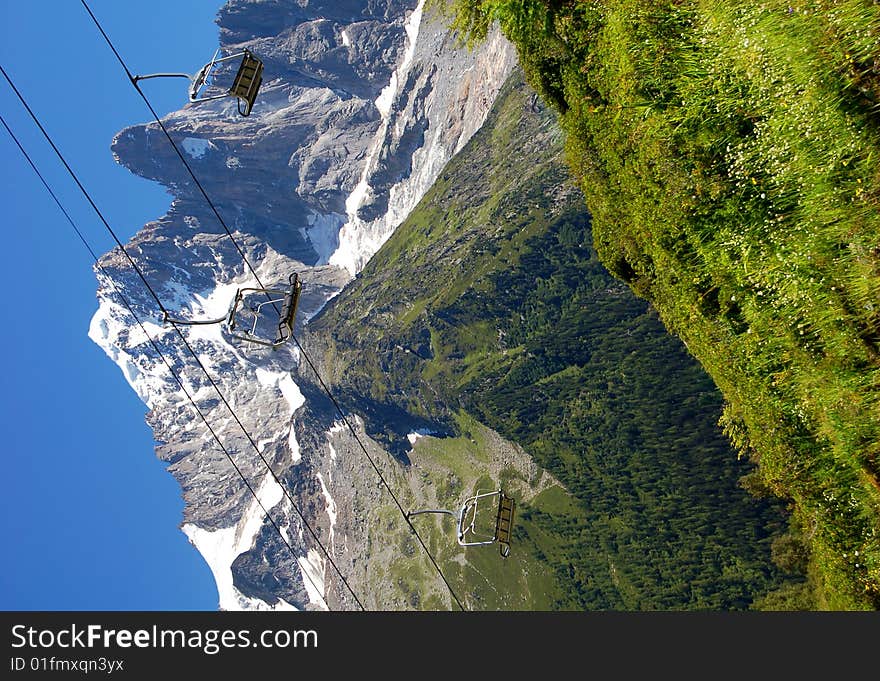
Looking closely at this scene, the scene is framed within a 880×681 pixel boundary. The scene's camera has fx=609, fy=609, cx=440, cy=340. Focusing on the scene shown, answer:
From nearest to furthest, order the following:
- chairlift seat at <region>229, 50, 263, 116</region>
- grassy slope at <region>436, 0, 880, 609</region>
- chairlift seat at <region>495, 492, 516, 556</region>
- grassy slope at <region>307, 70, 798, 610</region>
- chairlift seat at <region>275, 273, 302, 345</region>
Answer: grassy slope at <region>436, 0, 880, 609</region> → chairlift seat at <region>275, 273, 302, 345</region> → chairlift seat at <region>229, 50, 263, 116</region> → chairlift seat at <region>495, 492, 516, 556</region> → grassy slope at <region>307, 70, 798, 610</region>

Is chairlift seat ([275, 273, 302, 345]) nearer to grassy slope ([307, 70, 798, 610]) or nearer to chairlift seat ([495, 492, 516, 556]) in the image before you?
chairlift seat ([495, 492, 516, 556])

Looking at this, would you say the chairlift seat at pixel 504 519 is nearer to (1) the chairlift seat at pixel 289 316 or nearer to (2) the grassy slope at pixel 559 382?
(1) the chairlift seat at pixel 289 316

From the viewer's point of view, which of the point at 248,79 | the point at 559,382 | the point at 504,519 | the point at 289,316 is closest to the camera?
the point at 289,316

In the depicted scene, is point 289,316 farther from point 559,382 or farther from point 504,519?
point 559,382

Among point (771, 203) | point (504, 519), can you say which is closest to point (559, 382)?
point (504, 519)

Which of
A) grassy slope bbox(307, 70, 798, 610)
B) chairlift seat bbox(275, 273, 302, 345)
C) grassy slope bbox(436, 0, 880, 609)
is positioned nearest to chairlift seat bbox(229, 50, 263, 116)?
chairlift seat bbox(275, 273, 302, 345)

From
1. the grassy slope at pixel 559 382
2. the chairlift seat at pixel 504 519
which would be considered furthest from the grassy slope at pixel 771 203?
the grassy slope at pixel 559 382
